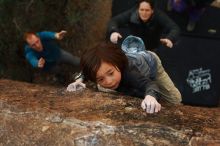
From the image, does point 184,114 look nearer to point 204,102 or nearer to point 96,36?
point 204,102

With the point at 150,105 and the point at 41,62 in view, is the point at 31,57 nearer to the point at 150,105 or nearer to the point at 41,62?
the point at 41,62

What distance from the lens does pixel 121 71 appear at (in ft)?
7.04

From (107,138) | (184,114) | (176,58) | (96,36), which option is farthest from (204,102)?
(107,138)

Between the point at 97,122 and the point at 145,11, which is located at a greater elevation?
the point at 145,11

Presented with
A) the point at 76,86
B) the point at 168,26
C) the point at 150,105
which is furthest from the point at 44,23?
the point at 150,105

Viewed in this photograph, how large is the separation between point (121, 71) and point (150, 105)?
0.70 feet

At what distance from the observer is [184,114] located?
222 cm

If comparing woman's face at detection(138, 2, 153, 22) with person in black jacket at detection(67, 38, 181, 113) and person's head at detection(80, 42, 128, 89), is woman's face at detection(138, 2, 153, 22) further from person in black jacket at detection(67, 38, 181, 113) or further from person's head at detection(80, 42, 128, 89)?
person's head at detection(80, 42, 128, 89)

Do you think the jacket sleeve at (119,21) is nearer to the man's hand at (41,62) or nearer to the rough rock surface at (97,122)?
the man's hand at (41,62)

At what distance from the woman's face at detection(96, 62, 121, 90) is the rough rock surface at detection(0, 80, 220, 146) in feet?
0.52

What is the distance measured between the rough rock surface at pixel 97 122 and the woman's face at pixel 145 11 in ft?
2.99

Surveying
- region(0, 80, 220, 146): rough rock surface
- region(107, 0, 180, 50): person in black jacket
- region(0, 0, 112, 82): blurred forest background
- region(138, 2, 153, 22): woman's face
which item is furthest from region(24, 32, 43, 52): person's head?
region(0, 80, 220, 146): rough rock surface

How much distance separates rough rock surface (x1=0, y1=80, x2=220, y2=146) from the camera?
2.03 metres

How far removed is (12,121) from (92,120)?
16.4 inches
